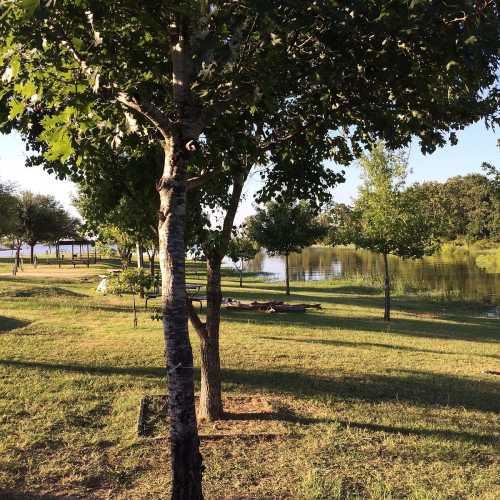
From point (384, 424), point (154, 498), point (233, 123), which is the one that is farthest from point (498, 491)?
point (233, 123)

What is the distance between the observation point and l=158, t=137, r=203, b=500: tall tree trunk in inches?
153

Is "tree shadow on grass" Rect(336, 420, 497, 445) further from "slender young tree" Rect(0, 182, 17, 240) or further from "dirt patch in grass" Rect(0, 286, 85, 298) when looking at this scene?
"slender young tree" Rect(0, 182, 17, 240)

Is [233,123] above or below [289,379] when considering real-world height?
above

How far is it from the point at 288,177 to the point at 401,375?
4.75 metres

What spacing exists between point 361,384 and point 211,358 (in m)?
3.29

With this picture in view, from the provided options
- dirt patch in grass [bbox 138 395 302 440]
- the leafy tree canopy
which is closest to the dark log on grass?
the leafy tree canopy

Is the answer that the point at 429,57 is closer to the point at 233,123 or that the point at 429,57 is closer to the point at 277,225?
the point at 233,123

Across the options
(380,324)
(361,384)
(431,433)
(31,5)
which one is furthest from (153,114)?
(380,324)

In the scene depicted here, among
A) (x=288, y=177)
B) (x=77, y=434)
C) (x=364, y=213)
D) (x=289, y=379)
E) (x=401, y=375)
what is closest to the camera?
(x=77, y=434)

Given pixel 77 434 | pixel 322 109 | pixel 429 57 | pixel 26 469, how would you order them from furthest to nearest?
pixel 77 434 → pixel 322 109 → pixel 26 469 → pixel 429 57

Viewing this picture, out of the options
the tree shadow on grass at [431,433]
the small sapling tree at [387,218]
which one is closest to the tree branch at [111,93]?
the tree shadow on grass at [431,433]

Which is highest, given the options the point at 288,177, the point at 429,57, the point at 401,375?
the point at 429,57

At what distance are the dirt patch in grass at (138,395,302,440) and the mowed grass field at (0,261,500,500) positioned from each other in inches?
1.5

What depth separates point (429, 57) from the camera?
13.6 ft
